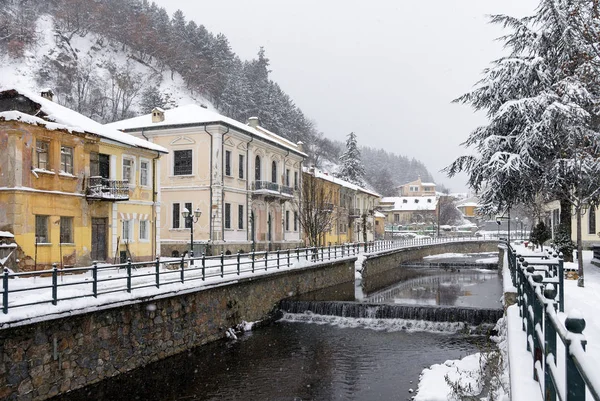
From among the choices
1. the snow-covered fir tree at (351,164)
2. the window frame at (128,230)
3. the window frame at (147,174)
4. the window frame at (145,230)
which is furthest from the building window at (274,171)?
the snow-covered fir tree at (351,164)

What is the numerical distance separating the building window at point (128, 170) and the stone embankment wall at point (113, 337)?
30.3 feet

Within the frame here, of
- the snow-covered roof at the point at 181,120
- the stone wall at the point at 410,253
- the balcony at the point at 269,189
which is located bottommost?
the stone wall at the point at 410,253

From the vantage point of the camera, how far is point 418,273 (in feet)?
140

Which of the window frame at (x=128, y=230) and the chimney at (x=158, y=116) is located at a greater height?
the chimney at (x=158, y=116)

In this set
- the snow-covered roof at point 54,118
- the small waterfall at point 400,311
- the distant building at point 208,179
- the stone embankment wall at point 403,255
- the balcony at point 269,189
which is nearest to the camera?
the small waterfall at point 400,311

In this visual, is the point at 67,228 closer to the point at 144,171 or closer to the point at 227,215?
the point at 144,171

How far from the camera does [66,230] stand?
2170cm

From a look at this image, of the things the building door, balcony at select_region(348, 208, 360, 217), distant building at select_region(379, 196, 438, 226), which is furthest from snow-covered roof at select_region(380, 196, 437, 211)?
the building door

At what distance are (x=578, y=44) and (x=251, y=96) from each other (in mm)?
70987

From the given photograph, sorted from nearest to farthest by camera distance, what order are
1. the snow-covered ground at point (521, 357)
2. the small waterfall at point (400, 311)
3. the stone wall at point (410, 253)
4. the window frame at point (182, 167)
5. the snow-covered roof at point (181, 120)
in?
the snow-covered ground at point (521, 357) < the small waterfall at point (400, 311) < the snow-covered roof at point (181, 120) < the window frame at point (182, 167) < the stone wall at point (410, 253)

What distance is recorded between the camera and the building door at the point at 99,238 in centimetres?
2384

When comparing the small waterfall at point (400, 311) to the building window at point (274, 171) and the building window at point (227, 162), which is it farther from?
the building window at point (274, 171)

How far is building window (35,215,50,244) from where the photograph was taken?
2033cm

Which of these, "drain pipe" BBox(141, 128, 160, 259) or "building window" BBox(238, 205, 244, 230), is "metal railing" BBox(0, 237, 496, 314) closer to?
"drain pipe" BBox(141, 128, 160, 259)
